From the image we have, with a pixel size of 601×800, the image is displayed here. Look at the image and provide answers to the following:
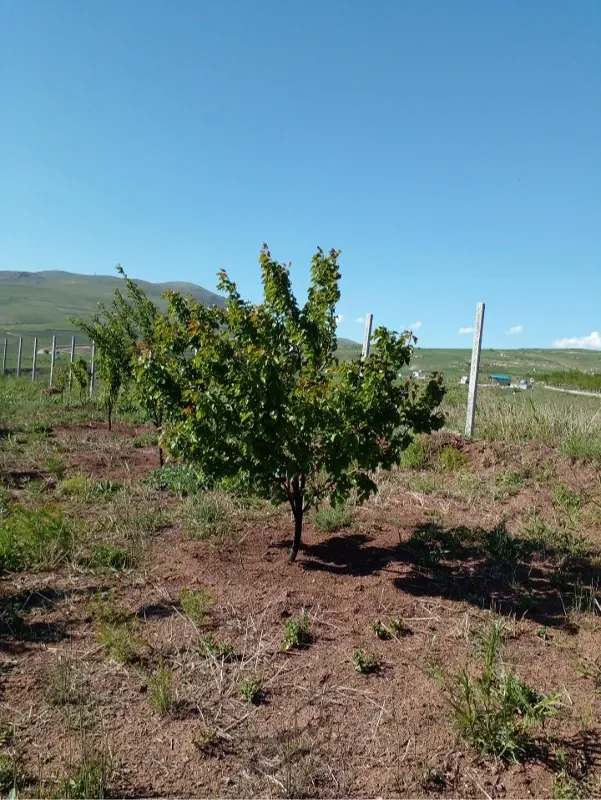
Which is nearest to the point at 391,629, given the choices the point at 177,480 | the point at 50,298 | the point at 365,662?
the point at 365,662

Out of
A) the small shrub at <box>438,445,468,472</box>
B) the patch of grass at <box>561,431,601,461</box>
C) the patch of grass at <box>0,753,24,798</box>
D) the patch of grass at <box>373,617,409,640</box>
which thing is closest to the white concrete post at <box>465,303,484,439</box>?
the small shrub at <box>438,445,468,472</box>

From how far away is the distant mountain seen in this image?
233 feet

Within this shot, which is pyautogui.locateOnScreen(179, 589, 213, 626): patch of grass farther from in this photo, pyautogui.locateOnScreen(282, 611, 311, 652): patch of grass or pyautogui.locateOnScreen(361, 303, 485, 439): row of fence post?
pyautogui.locateOnScreen(361, 303, 485, 439): row of fence post

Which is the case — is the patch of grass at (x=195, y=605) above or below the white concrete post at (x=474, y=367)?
below

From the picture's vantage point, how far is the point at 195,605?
427 centimetres

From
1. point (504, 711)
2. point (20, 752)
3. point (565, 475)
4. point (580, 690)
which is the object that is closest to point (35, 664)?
point (20, 752)

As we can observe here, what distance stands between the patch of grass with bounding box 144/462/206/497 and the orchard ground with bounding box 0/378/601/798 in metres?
0.05

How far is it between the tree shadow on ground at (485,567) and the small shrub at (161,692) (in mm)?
1909

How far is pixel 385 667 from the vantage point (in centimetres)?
369

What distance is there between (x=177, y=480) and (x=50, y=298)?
104 metres

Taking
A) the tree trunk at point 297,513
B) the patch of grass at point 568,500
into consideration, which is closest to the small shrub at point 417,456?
the patch of grass at point 568,500

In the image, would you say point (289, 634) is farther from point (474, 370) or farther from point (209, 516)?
point (474, 370)

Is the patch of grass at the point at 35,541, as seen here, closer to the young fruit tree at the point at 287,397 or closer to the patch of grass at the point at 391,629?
the young fruit tree at the point at 287,397

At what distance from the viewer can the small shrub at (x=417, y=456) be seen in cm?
876
